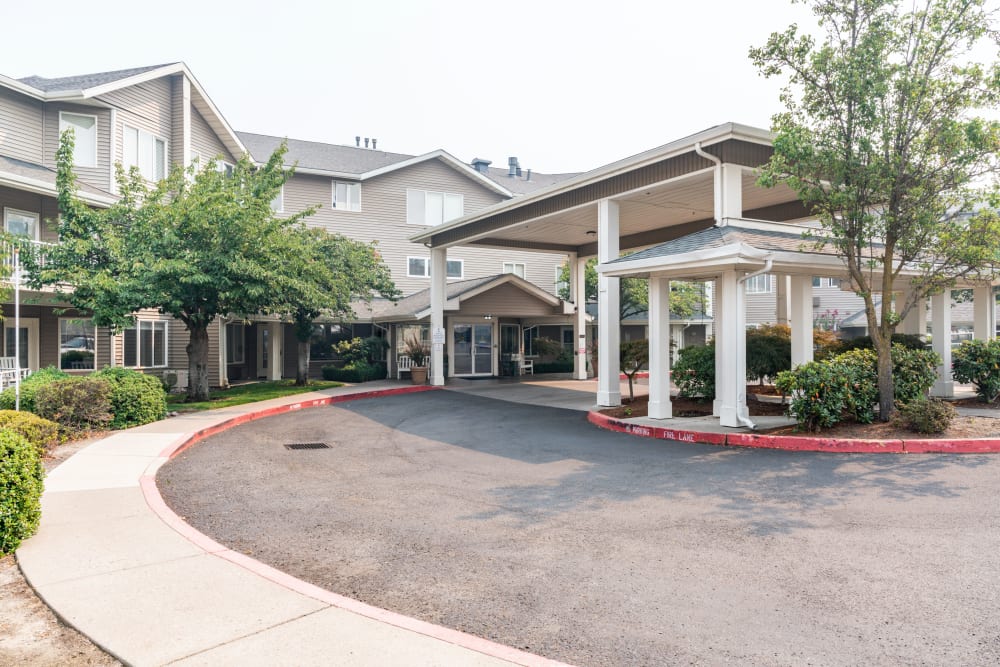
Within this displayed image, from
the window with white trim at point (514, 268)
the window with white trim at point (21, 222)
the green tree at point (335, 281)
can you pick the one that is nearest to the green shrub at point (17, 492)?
the green tree at point (335, 281)

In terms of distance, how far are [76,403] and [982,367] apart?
58.7ft

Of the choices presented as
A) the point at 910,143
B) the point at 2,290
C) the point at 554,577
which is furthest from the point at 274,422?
the point at 910,143

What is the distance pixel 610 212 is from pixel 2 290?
12528 mm

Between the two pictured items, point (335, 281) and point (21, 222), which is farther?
point (335, 281)

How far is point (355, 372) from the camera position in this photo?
1005 inches

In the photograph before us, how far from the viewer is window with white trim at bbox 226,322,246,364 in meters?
25.8

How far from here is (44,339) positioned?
A: 62.7 feet

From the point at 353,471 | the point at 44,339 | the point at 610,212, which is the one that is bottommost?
the point at 353,471

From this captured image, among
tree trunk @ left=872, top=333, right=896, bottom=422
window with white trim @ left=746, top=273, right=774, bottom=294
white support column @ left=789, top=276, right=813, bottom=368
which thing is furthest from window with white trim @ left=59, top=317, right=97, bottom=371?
window with white trim @ left=746, top=273, right=774, bottom=294

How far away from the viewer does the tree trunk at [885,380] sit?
36.2ft

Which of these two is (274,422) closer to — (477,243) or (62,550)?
(62,550)

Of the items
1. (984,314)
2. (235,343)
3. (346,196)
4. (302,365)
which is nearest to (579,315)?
(302,365)

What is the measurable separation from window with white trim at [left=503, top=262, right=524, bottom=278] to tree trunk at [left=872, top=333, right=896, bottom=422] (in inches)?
896

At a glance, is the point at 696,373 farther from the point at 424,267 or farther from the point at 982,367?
the point at 424,267
